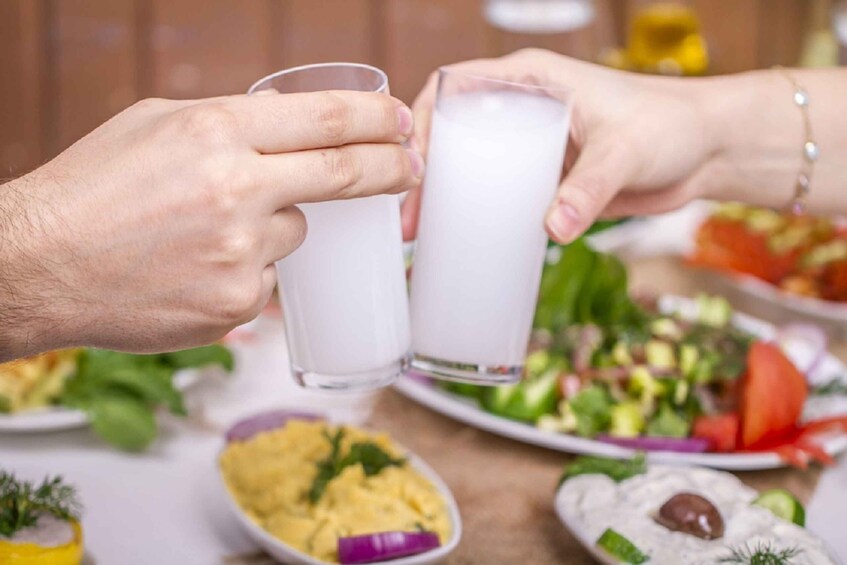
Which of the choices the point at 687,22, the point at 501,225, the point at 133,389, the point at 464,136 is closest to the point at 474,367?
the point at 501,225

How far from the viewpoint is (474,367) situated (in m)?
1.43

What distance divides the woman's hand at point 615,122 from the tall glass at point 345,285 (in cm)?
37

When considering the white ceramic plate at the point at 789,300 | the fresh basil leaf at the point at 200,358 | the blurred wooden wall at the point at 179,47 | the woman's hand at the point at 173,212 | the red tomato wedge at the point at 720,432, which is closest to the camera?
the woman's hand at the point at 173,212

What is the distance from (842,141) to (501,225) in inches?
32.9

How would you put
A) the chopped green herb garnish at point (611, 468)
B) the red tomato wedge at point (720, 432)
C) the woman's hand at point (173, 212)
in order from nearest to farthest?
the woman's hand at point (173, 212) < the chopped green herb garnish at point (611, 468) < the red tomato wedge at point (720, 432)

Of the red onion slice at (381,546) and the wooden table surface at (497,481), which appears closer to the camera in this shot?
the red onion slice at (381,546)

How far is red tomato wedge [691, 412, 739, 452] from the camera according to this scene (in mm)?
1768

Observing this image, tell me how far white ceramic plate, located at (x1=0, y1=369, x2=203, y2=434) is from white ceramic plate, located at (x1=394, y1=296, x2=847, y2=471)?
569mm

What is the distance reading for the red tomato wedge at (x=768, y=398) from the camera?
178cm

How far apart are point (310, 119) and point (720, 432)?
1034 mm

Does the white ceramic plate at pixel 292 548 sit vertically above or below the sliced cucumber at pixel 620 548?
below

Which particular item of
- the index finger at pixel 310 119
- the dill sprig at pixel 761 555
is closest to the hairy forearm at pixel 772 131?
the dill sprig at pixel 761 555

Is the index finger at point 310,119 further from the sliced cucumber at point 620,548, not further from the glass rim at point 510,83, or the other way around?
the sliced cucumber at point 620,548

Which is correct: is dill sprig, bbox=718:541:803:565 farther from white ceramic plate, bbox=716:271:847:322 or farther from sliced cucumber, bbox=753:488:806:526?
white ceramic plate, bbox=716:271:847:322
